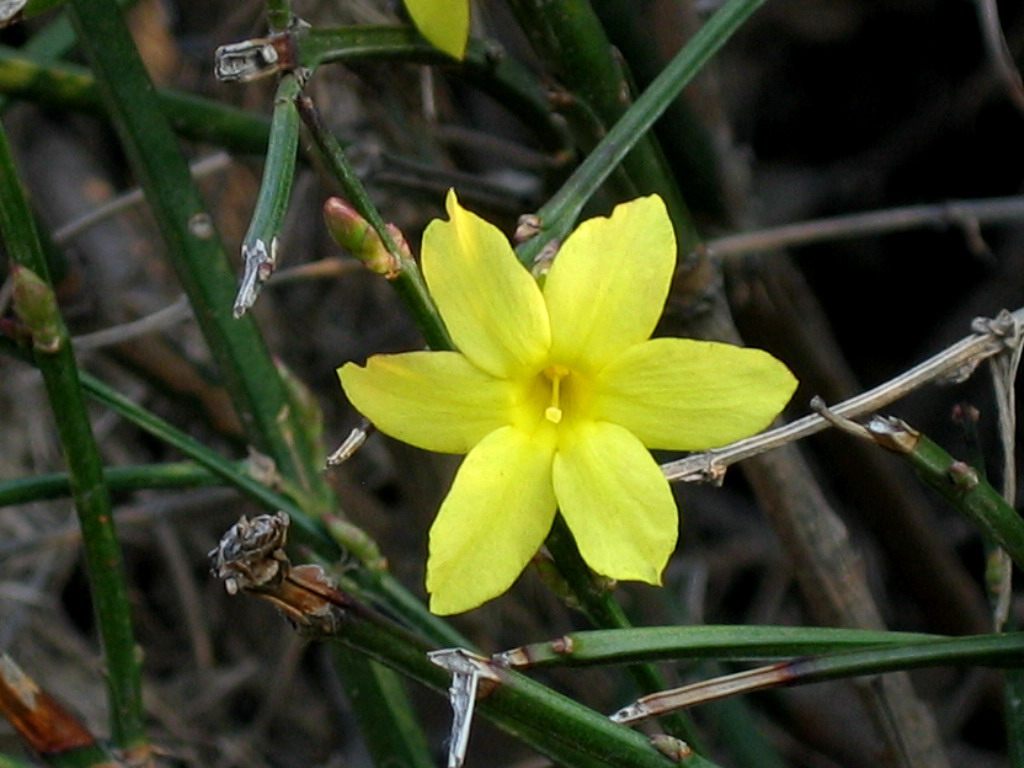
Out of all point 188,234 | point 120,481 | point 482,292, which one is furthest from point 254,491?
point 482,292

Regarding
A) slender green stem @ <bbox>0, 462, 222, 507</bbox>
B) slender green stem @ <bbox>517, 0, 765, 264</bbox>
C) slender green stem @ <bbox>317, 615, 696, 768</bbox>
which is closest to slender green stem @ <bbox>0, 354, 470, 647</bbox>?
slender green stem @ <bbox>0, 462, 222, 507</bbox>

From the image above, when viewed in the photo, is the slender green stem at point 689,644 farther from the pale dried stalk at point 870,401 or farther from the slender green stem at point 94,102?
the slender green stem at point 94,102

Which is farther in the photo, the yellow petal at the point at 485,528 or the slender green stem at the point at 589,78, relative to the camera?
the slender green stem at the point at 589,78

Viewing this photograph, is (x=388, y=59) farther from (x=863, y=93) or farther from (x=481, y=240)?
(x=863, y=93)

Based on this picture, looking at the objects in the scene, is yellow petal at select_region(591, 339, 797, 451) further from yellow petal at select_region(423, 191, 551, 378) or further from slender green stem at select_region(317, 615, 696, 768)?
slender green stem at select_region(317, 615, 696, 768)

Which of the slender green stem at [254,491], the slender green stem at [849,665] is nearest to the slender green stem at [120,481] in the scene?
the slender green stem at [254,491]

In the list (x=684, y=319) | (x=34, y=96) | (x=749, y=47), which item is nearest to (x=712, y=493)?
(x=749, y=47)
